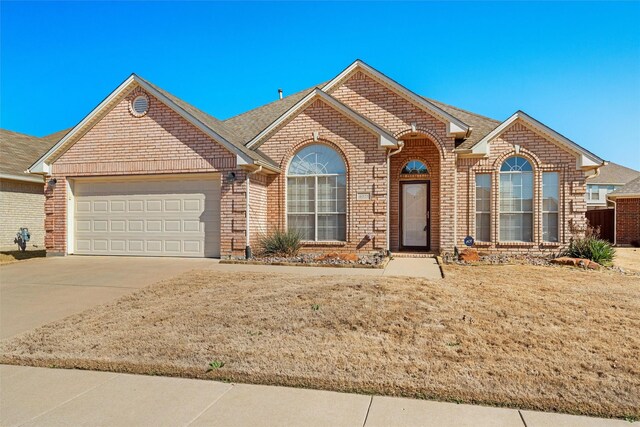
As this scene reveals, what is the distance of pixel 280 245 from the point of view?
482 inches

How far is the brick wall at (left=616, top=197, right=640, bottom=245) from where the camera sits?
69.4ft

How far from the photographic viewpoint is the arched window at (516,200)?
44.5 ft

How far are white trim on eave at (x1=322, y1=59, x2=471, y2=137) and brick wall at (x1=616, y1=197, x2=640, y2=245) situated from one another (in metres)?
13.6

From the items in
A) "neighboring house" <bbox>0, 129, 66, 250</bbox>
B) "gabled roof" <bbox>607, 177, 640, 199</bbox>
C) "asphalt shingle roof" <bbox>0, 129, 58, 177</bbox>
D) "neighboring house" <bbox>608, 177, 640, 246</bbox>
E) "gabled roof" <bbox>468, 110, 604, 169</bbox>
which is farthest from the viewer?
"neighboring house" <bbox>608, 177, 640, 246</bbox>

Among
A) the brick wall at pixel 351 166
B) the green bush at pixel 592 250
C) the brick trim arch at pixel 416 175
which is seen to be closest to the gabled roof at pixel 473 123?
the brick trim arch at pixel 416 175

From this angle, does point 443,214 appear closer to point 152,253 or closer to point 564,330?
point 564,330

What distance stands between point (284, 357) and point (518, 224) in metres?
11.3

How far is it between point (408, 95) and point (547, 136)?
4480mm

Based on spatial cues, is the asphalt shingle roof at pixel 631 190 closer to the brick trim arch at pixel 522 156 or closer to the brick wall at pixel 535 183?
the brick wall at pixel 535 183

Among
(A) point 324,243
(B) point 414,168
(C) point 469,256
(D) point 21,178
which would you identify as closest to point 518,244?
(C) point 469,256

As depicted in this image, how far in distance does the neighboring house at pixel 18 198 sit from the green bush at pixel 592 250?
19.7 metres

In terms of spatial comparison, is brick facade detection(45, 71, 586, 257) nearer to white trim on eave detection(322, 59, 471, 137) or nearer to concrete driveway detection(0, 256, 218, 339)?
white trim on eave detection(322, 59, 471, 137)

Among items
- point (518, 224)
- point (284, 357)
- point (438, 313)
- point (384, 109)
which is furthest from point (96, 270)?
point (518, 224)

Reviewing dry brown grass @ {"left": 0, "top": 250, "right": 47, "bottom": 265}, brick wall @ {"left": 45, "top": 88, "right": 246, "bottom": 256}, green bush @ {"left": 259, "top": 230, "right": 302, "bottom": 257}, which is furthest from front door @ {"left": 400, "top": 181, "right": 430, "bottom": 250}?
dry brown grass @ {"left": 0, "top": 250, "right": 47, "bottom": 265}
